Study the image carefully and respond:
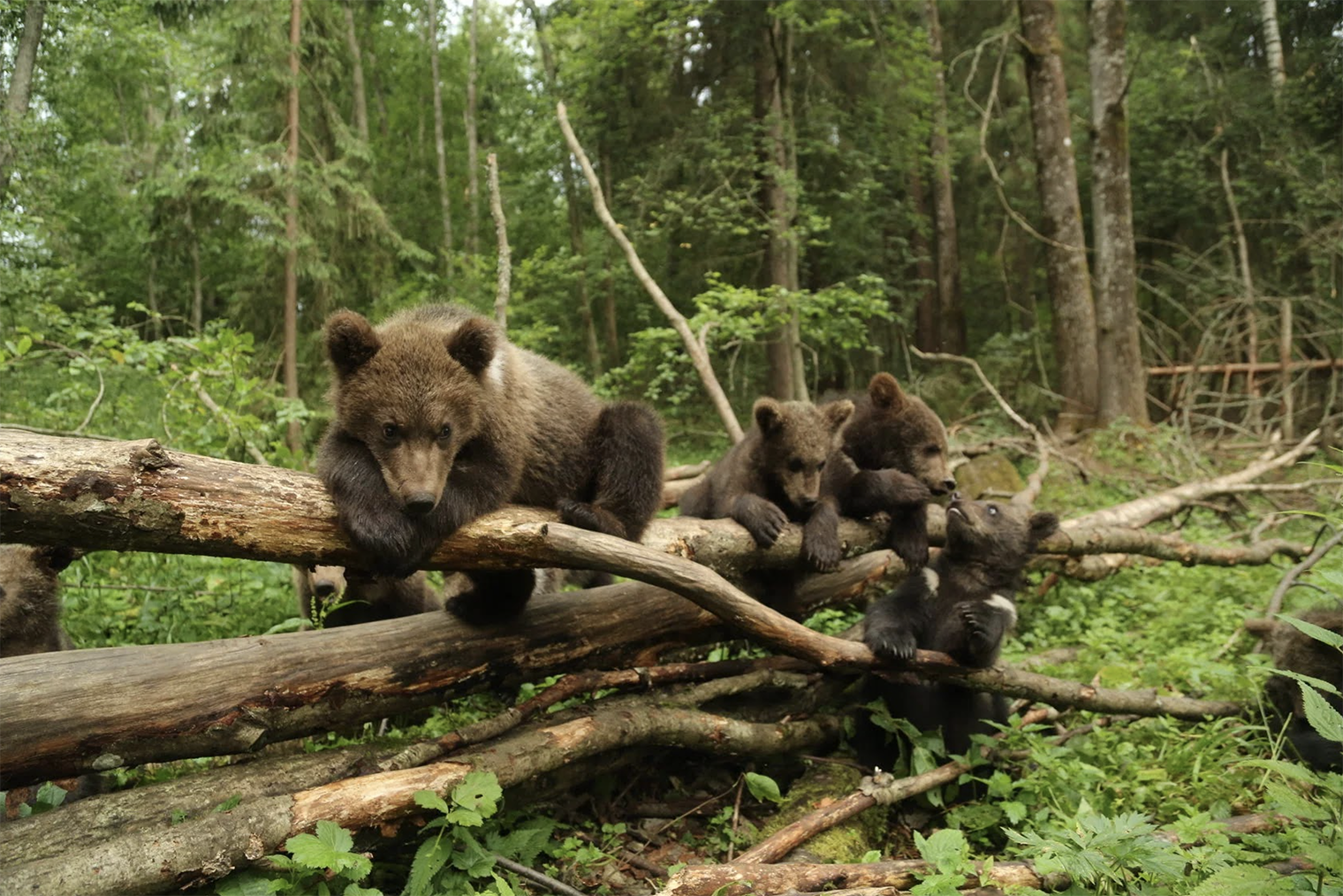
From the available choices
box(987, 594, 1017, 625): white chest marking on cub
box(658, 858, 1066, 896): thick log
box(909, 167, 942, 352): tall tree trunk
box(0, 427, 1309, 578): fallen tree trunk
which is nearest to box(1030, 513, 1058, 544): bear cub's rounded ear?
box(987, 594, 1017, 625): white chest marking on cub

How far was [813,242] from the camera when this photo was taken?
530 inches

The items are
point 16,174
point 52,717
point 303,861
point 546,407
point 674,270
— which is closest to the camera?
point 303,861

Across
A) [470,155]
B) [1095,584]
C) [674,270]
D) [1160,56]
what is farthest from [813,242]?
[470,155]

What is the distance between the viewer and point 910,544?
18.6ft

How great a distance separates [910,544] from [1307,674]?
7.49 ft

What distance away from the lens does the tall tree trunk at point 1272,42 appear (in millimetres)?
17539

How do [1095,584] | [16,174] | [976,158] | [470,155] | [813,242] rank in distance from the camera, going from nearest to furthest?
[1095,584]
[16,174]
[813,242]
[976,158]
[470,155]

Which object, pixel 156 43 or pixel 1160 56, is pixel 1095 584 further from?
pixel 1160 56

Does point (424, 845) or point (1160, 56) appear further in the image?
point (1160, 56)

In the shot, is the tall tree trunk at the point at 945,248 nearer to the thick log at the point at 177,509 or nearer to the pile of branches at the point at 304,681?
the pile of branches at the point at 304,681

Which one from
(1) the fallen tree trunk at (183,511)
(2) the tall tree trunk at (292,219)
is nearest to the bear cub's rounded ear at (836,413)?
(1) the fallen tree trunk at (183,511)

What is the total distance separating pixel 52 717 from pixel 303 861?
3.74ft

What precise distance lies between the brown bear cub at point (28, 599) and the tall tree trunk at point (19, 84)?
22.1 ft

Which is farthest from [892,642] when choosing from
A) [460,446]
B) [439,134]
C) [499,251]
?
[439,134]
